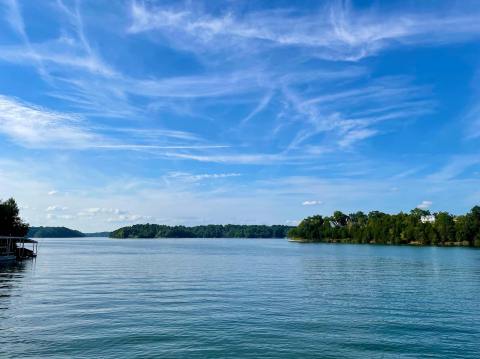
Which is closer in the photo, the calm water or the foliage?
the calm water

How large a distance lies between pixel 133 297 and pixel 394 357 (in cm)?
3027

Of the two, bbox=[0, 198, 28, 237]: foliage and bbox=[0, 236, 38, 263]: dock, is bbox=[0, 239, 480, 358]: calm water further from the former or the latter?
bbox=[0, 198, 28, 237]: foliage

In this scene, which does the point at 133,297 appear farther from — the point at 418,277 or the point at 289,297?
the point at 418,277

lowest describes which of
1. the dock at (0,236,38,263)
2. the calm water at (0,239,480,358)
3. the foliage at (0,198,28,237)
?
the calm water at (0,239,480,358)

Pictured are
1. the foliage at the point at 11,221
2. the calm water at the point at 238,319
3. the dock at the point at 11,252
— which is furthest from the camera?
the foliage at the point at 11,221

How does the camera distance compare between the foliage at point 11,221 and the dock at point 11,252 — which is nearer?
the dock at point 11,252

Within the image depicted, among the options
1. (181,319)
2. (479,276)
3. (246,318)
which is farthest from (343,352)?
(479,276)

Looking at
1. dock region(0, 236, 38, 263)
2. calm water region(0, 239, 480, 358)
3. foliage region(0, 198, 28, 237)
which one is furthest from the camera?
foliage region(0, 198, 28, 237)

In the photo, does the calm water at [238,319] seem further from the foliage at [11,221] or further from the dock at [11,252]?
the foliage at [11,221]

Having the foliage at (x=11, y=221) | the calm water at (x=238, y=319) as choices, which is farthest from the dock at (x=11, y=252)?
the calm water at (x=238, y=319)

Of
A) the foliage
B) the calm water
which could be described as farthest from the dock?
the calm water

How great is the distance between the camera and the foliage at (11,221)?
125 metres

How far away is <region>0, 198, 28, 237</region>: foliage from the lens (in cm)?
12481

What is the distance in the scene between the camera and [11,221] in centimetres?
13138
